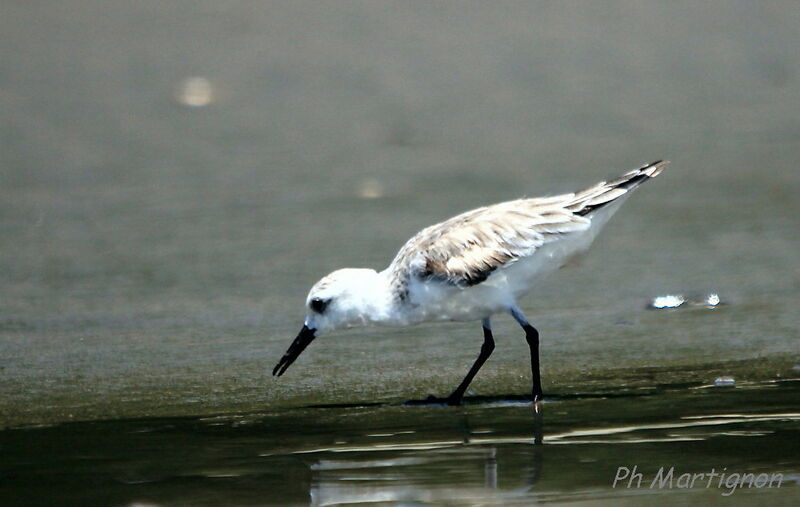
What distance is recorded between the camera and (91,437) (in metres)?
5.67

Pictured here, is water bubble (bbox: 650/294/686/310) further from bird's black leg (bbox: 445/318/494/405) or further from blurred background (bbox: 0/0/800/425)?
bird's black leg (bbox: 445/318/494/405)

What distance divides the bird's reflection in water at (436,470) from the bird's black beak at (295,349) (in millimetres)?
1244

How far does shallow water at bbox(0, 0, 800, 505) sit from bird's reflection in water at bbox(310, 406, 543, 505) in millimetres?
18

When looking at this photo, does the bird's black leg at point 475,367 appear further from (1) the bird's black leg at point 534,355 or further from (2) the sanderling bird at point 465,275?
(1) the bird's black leg at point 534,355

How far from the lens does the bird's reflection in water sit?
465 cm

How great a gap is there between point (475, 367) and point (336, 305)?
2.50 feet

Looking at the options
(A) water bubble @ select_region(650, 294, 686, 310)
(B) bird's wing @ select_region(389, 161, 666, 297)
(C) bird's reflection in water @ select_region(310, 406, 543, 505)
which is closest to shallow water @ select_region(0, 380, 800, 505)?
(C) bird's reflection in water @ select_region(310, 406, 543, 505)

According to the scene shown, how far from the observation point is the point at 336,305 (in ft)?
21.8

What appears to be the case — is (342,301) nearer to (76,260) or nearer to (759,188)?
(76,260)

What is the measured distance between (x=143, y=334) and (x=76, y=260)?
1.64 m

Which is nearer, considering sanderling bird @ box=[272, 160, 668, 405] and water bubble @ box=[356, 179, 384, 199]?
sanderling bird @ box=[272, 160, 668, 405]

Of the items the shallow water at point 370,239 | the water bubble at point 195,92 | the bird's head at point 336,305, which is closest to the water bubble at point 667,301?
the shallow water at point 370,239

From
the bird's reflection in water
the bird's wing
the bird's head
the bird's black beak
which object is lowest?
the bird's reflection in water

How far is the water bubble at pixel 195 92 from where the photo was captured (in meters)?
12.0
